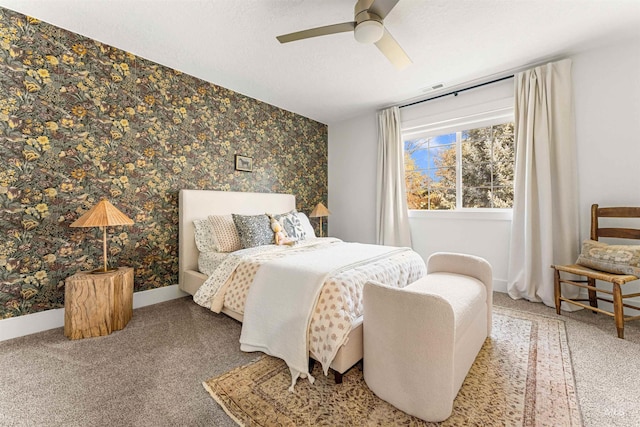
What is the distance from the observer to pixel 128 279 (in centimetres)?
225

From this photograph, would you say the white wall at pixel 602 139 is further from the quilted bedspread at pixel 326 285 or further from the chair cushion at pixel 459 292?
the chair cushion at pixel 459 292

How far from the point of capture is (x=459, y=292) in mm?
1603

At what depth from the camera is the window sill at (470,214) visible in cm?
306

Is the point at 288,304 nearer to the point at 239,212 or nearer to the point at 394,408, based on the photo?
the point at 394,408

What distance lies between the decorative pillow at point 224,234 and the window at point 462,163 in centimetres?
256

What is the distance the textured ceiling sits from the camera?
1952mm

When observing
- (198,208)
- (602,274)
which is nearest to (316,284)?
(198,208)

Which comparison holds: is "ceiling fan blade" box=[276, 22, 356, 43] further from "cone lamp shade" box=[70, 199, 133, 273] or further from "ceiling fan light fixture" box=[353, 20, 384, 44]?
"cone lamp shade" box=[70, 199, 133, 273]

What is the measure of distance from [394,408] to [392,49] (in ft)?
7.89

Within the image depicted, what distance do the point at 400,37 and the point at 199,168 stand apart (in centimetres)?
252

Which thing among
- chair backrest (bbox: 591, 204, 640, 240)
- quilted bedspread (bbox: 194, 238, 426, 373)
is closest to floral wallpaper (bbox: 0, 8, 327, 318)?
quilted bedspread (bbox: 194, 238, 426, 373)

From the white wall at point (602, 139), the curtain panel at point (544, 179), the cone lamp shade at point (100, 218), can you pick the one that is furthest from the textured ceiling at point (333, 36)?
the cone lamp shade at point (100, 218)

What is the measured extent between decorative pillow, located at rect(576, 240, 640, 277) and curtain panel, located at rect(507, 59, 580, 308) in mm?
317

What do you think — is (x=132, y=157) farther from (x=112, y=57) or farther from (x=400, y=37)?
(x=400, y=37)
